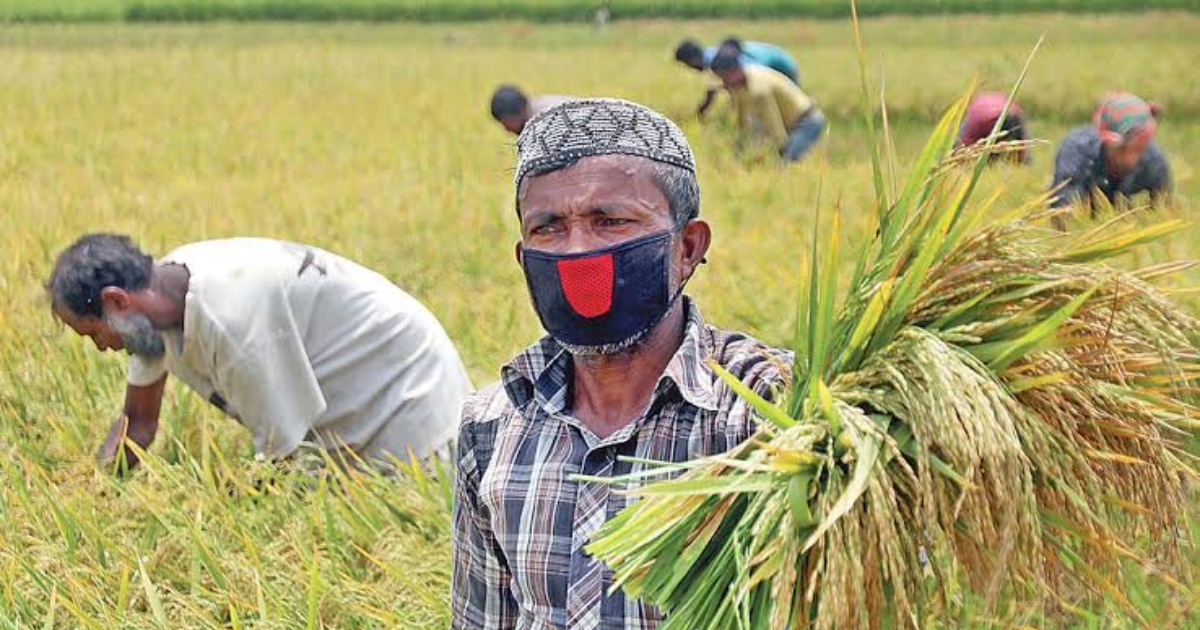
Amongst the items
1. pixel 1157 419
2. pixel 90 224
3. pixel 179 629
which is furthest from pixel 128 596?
pixel 90 224

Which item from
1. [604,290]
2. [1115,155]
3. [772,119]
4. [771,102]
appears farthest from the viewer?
[772,119]

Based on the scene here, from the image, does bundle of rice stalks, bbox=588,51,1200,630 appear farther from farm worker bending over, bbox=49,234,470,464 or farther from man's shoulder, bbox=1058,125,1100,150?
man's shoulder, bbox=1058,125,1100,150

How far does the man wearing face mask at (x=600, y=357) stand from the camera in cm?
160

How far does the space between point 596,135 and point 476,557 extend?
503mm

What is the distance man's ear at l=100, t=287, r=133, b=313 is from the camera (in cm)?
327

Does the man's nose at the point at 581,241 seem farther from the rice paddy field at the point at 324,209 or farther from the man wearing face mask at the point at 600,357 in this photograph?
the rice paddy field at the point at 324,209

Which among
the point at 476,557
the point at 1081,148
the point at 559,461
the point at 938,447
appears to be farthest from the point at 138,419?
the point at 1081,148

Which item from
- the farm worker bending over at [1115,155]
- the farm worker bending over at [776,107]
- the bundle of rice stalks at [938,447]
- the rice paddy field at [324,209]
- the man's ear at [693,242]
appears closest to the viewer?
the bundle of rice stalks at [938,447]

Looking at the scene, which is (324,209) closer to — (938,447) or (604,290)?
(604,290)

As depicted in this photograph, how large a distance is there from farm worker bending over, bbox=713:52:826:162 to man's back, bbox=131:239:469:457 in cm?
491

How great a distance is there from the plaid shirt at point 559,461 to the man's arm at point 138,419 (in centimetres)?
194

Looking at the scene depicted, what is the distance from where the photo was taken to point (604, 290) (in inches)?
63.4

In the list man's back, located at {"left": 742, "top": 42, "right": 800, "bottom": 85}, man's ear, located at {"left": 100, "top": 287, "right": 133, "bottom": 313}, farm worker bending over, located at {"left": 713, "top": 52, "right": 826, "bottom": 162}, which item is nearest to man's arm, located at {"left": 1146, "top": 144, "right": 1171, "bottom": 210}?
farm worker bending over, located at {"left": 713, "top": 52, "right": 826, "bottom": 162}

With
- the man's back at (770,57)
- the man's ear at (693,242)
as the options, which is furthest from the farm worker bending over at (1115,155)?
the man's ear at (693,242)
